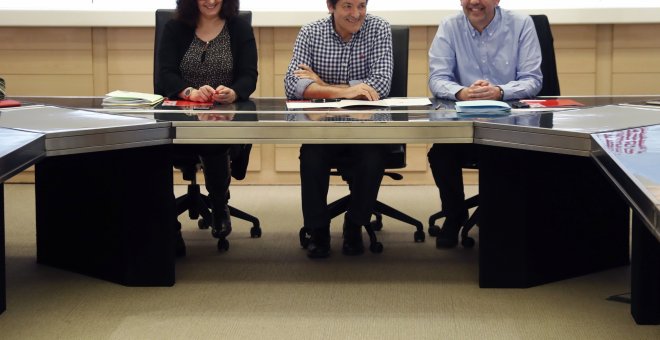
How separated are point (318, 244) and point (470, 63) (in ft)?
3.48

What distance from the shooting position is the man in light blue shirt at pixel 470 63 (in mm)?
4164

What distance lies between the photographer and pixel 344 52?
14.1 ft

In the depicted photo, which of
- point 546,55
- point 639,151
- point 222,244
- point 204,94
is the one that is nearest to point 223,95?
point 204,94

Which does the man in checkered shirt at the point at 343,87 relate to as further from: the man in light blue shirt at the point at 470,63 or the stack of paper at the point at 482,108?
the stack of paper at the point at 482,108

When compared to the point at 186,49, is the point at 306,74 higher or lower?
lower

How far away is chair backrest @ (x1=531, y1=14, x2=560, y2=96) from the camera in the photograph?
4.50 m

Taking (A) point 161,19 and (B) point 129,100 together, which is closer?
(B) point 129,100

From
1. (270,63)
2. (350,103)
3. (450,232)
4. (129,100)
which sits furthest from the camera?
(270,63)

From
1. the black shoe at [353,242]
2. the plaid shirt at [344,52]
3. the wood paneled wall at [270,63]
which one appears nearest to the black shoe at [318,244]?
the black shoe at [353,242]

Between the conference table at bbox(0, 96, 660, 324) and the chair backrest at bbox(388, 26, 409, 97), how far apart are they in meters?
0.58

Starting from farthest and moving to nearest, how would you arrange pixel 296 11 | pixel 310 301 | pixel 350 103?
1. pixel 296 11
2. pixel 350 103
3. pixel 310 301

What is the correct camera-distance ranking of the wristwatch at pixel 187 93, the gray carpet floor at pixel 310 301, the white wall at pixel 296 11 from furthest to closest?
the white wall at pixel 296 11, the wristwatch at pixel 187 93, the gray carpet floor at pixel 310 301

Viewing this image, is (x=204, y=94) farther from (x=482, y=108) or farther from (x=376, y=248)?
(x=482, y=108)

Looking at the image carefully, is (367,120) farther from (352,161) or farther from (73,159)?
(73,159)
